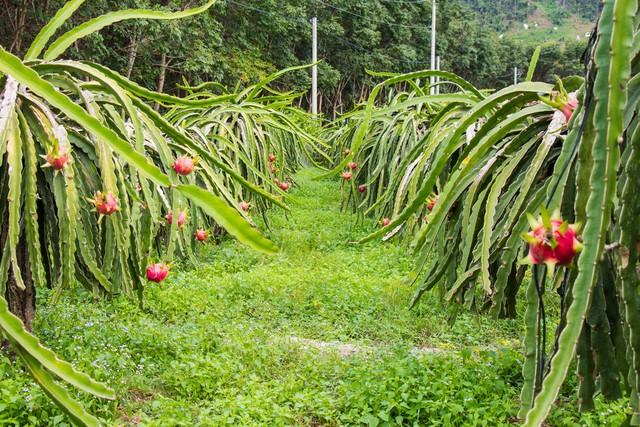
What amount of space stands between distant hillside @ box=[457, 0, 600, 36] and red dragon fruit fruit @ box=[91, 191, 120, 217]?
184 ft

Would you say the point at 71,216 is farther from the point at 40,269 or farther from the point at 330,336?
the point at 330,336

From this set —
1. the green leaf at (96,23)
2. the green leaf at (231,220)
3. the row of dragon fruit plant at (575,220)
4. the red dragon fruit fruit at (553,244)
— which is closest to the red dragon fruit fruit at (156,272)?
the green leaf at (96,23)

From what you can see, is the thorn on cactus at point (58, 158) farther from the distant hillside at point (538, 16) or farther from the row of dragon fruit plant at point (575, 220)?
the distant hillside at point (538, 16)

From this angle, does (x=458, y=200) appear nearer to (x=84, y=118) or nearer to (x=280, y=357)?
(x=280, y=357)

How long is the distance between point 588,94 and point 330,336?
239 centimetres

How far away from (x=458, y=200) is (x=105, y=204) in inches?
43.2

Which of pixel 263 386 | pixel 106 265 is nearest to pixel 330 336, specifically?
pixel 263 386

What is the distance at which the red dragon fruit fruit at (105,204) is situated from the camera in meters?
1.83

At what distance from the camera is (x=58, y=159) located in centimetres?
174

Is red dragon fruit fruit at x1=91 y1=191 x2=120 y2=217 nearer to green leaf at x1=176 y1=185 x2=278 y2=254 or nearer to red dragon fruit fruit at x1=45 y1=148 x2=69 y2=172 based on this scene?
red dragon fruit fruit at x1=45 y1=148 x2=69 y2=172

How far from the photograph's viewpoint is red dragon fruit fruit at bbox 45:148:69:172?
68.4 inches

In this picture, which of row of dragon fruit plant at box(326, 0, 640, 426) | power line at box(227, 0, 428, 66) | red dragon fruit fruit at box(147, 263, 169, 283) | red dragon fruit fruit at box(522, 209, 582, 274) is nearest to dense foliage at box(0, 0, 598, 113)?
power line at box(227, 0, 428, 66)

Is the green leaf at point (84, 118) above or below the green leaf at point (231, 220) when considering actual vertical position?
above

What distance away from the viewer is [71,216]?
5.82ft
